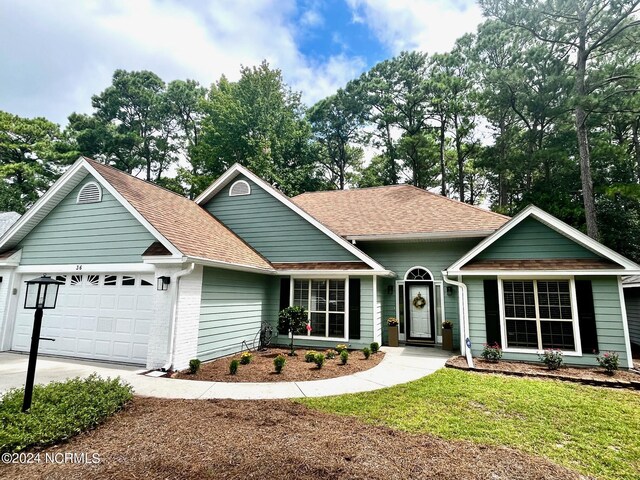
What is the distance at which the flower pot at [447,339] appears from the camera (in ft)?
32.0

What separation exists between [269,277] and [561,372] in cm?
843

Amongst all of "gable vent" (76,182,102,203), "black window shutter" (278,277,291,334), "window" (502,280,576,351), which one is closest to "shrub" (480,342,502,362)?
"window" (502,280,576,351)

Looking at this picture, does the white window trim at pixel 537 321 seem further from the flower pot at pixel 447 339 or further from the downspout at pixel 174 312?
the downspout at pixel 174 312

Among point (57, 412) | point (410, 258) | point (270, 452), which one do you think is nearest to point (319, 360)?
point (270, 452)

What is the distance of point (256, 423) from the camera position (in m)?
4.31

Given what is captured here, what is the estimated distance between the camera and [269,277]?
1083 cm

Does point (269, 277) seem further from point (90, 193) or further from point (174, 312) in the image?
point (90, 193)

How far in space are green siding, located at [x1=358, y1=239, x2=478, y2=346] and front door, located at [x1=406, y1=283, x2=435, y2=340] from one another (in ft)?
1.71

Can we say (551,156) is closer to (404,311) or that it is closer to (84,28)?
(404,311)

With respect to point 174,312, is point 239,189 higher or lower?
higher

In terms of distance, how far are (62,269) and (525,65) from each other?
23.5 m

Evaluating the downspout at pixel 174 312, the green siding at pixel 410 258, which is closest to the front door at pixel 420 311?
the green siding at pixel 410 258

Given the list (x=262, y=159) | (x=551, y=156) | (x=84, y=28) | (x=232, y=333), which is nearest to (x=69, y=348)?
(x=232, y=333)

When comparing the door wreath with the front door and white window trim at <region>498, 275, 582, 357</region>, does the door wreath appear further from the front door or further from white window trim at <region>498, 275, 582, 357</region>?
white window trim at <region>498, 275, 582, 357</region>
